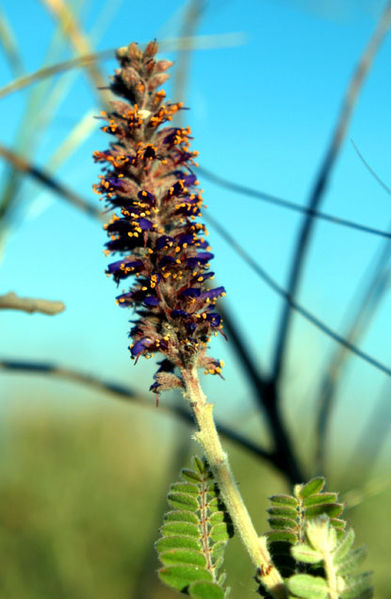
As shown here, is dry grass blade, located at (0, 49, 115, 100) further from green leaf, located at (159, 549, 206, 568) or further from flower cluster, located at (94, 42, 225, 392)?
green leaf, located at (159, 549, 206, 568)

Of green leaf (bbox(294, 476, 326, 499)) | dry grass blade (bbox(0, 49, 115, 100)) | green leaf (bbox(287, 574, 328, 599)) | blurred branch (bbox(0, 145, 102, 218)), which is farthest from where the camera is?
blurred branch (bbox(0, 145, 102, 218))

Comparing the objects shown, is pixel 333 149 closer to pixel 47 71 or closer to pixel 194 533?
pixel 47 71

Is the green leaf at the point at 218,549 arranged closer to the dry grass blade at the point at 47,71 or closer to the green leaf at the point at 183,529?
the green leaf at the point at 183,529

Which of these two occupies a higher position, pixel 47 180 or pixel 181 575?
pixel 47 180

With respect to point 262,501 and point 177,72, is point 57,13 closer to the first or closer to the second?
point 177,72

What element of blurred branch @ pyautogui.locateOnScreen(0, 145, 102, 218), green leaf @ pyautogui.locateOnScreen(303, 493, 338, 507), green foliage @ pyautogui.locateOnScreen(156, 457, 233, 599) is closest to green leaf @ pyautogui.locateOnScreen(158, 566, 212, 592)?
green foliage @ pyautogui.locateOnScreen(156, 457, 233, 599)

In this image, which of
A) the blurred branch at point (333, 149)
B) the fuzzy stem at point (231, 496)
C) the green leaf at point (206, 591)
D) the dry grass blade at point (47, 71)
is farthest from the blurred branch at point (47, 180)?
the green leaf at point (206, 591)

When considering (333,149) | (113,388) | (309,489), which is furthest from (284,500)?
(333,149)
